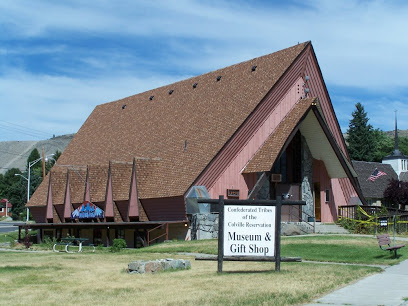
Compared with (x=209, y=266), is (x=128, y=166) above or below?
above

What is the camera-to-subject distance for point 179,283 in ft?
45.0

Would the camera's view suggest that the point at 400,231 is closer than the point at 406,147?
Yes

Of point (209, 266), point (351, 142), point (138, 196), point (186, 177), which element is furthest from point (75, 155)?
point (351, 142)

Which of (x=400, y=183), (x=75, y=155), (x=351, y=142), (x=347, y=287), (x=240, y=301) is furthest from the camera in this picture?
(x=351, y=142)

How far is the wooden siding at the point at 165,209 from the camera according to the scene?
1276 inches

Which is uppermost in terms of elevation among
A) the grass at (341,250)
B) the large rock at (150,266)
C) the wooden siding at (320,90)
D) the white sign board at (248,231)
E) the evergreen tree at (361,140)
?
the evergreen tree at (361,140)

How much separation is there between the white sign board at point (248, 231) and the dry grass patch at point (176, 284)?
0.59 m

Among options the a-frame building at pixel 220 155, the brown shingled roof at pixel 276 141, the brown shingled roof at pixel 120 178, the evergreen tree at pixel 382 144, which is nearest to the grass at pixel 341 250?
the brown shingled roof at pixel 276 141

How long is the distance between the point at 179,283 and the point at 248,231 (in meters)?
2.58

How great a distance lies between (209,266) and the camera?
17.8 metres

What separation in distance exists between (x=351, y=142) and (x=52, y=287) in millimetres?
86771

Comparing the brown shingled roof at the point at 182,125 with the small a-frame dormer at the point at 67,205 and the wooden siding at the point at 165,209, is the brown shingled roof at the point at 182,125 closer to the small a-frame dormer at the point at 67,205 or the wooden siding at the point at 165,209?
Result: the wooden siding at the point at 165,209

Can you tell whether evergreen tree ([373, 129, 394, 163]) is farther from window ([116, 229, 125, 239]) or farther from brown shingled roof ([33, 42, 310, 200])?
window ([116, 229, 125, 239])

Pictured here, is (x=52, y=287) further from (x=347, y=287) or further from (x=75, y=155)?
(x=75, y=155)
